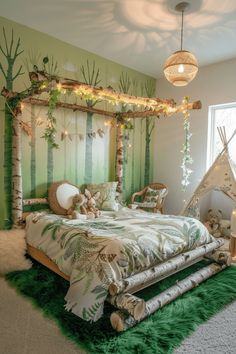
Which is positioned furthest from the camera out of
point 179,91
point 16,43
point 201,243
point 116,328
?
point 179,91

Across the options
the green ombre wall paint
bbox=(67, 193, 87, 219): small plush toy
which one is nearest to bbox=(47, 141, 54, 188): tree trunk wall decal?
the green ombre wall paint

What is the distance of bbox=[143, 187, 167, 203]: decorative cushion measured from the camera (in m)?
4.30

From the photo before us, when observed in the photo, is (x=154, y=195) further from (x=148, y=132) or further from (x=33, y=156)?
(x=33, y=156)

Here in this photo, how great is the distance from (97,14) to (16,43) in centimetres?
107

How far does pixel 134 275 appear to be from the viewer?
2.03 meters

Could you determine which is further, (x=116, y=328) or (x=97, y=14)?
(x=97, y=14)

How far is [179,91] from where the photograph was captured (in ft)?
15.3

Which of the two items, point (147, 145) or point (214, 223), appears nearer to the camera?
point (214, 223)

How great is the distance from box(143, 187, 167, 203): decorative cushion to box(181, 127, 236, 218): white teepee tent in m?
0.57

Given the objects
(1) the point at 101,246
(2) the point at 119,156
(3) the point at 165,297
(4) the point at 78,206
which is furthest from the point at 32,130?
(3) the point at 165,297

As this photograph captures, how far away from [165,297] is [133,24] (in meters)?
2.99

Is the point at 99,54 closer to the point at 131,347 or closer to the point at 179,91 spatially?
the point at 179,91

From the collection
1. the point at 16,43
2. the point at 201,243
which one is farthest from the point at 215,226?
the point at 16,43

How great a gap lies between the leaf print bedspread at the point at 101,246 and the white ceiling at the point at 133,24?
2.29 m
